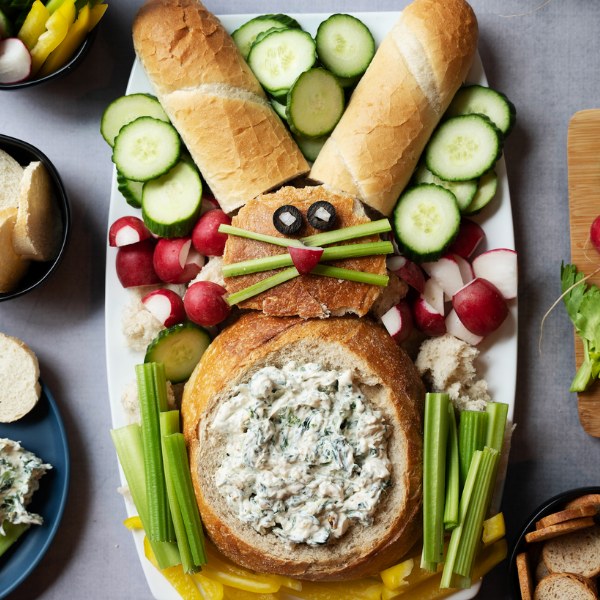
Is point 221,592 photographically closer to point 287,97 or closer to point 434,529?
point 434,529

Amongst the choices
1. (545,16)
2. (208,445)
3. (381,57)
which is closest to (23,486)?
(208,445)

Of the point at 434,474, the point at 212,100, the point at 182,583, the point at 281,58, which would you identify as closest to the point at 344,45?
the point at 281,58

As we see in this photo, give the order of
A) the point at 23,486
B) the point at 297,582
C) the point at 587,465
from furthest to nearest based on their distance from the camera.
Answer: the point at 587,465
the point at 23,486
the point at 297,582

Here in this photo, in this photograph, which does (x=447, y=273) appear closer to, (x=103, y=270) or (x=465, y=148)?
(x=465, y=148)

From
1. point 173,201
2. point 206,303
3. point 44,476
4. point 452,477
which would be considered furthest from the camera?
point 44,476

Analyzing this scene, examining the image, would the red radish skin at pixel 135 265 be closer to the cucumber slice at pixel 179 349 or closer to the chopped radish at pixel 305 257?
the cucumber slice at pixel 179 349

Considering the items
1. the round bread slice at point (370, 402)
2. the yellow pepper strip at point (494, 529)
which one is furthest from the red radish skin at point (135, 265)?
the yellow pepper strip at point (494, 529)
